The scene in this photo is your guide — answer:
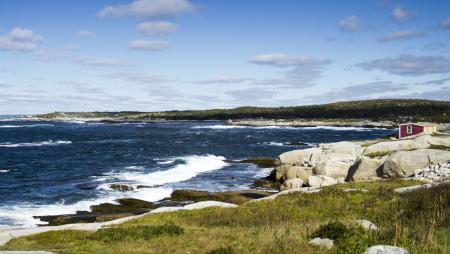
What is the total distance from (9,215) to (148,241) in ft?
72.0

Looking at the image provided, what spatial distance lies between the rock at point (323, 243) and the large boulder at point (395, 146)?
35.3 metres

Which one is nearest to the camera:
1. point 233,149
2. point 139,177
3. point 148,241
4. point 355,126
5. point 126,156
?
point 148,241

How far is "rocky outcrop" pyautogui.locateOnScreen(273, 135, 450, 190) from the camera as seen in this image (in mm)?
35312

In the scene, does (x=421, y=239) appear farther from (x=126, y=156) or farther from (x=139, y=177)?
(x=126, y=156)

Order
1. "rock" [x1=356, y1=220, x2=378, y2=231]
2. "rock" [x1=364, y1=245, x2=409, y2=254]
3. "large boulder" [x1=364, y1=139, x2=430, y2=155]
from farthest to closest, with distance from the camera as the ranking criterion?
1. "large boulder" [x1=364, y1=139, x2=430, y2=155]
2. "rock" [x1=356, y1=220, x2=378, y2=231]
3. "rock" [x1=364, y1=245, x2=409, y2=254]

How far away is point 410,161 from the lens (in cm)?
3566

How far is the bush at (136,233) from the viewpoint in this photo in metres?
17.6

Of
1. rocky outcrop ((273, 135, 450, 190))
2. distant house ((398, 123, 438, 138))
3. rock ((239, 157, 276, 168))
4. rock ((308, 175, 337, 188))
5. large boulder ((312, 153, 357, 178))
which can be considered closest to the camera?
rocky outcrop ((273, 135, 450, 190))

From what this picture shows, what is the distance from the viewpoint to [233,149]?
88.8m

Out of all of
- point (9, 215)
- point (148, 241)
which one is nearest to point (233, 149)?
point (9, 215)

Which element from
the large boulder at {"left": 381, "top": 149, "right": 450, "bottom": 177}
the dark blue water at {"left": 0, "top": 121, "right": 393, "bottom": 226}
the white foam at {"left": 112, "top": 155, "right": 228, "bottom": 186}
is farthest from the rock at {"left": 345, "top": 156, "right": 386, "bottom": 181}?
the white foam at {"left": 112, "top": 155, "right": 228, "bottom": 186}

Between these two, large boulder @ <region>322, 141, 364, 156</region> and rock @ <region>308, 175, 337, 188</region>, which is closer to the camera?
rock @ <region>308, 175, 337, 188</region>

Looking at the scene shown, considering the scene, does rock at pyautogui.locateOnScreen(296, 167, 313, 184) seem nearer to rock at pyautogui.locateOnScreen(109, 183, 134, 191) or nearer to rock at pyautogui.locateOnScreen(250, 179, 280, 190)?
rock at pyautogui.locateOnScreen(250, 179, 280, 190)

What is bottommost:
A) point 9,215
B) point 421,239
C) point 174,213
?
point 9,215
